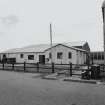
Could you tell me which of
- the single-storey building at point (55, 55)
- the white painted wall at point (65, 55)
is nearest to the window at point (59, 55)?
the single-storey building at point (55, 55)

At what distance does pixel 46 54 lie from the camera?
33312 mm

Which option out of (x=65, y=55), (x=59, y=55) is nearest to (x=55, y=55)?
(x=59, y=55)

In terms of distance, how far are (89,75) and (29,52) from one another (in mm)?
24540

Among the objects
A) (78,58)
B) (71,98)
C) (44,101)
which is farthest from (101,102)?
(78,58)

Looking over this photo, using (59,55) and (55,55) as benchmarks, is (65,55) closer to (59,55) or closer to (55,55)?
(59,55)

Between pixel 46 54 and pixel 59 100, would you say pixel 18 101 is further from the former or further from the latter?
pixel 46 54

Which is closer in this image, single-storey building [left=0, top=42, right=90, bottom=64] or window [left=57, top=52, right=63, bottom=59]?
single-storey building [left=0, top=42, right=90, bottom=64]

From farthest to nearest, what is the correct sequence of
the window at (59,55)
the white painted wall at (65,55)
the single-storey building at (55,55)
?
the window at (59,55) → the single-storey building at (55,55) → the white painted wall at (65,55)

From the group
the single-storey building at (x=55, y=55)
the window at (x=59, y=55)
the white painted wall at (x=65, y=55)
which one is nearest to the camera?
the white painted wall at (x=65, y=55)

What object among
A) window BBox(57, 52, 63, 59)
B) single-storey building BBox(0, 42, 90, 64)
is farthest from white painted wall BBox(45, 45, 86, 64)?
window BBox(57, 52, 63, 59)

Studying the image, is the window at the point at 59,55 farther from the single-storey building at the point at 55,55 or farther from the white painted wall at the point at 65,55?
the white painted wall at the point at 65,55

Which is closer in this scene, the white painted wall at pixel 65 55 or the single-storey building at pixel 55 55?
the white painted wall at pixel 65 55

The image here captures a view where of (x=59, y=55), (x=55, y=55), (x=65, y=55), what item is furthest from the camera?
(x=55, y=55)

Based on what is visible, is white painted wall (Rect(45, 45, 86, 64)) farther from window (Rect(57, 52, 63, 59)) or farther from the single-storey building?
window (Rect(57, 52, 63, 59))
